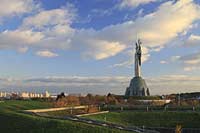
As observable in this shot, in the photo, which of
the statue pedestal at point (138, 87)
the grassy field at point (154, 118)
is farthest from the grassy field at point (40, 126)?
the statue pedestal at point (138, 87)

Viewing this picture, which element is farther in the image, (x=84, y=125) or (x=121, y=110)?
(x=121, y=110)

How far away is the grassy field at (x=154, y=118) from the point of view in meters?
44.1

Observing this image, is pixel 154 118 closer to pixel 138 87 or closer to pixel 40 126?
pixel 40 126

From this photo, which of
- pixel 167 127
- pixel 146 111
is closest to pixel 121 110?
pixel 146 111

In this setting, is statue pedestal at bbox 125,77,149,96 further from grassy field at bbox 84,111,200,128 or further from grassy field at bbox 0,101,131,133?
grassy field at bbox 0,101,131,133

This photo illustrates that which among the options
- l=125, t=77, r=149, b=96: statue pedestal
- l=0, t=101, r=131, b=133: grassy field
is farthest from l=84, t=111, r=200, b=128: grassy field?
l=125, t=77, r=149, b=96: statue pedestal

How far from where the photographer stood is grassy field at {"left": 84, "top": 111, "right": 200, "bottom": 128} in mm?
44094

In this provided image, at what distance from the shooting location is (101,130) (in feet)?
97.9

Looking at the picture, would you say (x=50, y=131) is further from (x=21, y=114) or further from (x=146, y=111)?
(x=146, y=111)

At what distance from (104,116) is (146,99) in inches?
1125

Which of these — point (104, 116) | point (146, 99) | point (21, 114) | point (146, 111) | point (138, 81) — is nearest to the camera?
point (21, 114)

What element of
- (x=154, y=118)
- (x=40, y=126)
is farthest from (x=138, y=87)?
(x=40, y=126)

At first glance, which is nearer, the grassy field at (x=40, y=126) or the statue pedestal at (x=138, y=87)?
the grassy field at (x=40, y=126)

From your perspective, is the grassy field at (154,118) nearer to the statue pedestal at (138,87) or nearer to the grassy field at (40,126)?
the grassy field at (40,126)
